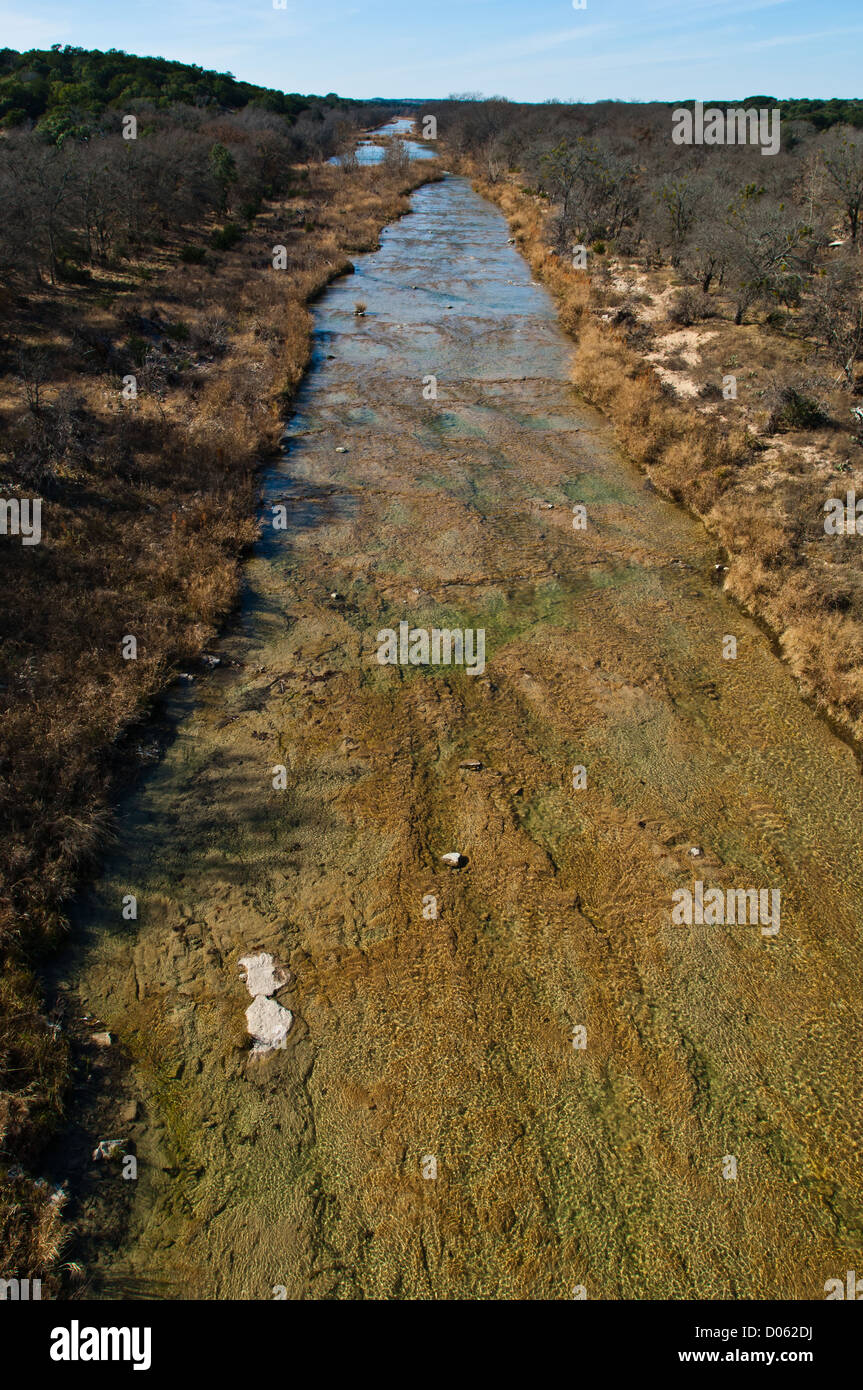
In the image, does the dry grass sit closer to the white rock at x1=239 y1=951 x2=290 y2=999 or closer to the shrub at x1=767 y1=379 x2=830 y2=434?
the white rock at x1=239 y1=951 x2=290 y2=999

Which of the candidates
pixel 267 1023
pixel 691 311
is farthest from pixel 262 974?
pixel 691 311

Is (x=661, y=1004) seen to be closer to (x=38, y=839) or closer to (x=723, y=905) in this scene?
(x=723, y=905)

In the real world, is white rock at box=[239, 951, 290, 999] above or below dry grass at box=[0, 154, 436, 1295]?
below

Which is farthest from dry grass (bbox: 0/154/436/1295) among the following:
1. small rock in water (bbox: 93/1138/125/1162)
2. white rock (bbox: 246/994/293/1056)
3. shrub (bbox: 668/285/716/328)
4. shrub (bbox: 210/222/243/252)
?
shrub (bbox: 668/285/716/328)

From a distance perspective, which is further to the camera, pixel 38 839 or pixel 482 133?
pixel 482 133

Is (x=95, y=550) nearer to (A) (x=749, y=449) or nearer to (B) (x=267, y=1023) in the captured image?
(B) (x=267, y=1023)

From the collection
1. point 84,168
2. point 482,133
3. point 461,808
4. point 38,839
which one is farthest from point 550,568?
point 482,133
